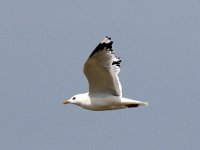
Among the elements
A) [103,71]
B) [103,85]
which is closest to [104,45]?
[103,71]

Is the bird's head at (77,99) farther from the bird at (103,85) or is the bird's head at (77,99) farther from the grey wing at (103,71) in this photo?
the grey wing at (103,71)

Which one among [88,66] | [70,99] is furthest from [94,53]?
[70,99]

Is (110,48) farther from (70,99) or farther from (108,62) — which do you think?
(70,99)

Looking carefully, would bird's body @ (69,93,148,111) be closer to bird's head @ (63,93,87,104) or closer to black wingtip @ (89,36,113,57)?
bird's head @ (63,93,87,104)

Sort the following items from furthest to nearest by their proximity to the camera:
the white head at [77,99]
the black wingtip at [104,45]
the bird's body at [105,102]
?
the white head at [77,99] < the bird's body at [105,102] < the black wingtip at [104,45]

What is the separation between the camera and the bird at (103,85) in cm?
2989

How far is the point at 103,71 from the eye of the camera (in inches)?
1190

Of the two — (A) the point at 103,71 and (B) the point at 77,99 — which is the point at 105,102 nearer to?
(B) the point at 77,99

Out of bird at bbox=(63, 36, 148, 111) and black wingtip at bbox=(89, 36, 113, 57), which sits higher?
black wingtip at bbox=(89, 36, 113, 57)

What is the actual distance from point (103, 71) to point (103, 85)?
2.28 feet

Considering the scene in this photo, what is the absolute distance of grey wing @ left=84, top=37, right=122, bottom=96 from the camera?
29781mm

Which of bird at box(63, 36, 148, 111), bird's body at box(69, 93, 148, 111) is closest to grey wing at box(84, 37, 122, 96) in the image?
bird at box(63, 36, 148, 111)

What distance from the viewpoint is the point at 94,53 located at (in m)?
29.7

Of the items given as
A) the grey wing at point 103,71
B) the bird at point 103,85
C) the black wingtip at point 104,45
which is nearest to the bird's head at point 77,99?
the bird at point 103,85
